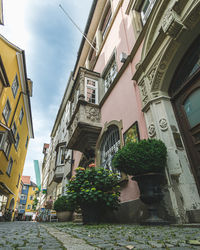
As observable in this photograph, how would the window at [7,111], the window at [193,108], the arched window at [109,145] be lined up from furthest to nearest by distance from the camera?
the window at [7,111]
the arched window at [109,145]
the window at [193,108]

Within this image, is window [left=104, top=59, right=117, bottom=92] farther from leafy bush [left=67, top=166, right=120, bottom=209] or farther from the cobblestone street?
the cobblestone street

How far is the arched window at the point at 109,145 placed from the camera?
7125 mm

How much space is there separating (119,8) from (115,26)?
949 mm

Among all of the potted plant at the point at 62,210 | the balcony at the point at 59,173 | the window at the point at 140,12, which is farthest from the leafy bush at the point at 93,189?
the balcony at the point at 59,173

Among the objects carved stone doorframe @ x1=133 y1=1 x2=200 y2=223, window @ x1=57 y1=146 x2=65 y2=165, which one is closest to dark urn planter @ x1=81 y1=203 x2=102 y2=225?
carved stone doorframe @ x1=133 y1=1 x2=200 y2=223

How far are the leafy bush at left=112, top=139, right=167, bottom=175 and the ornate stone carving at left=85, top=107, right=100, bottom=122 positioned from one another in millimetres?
5027

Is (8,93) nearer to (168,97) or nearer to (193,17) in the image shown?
(168,97)

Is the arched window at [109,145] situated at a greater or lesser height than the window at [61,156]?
lesser

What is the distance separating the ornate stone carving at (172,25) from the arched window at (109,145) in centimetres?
405

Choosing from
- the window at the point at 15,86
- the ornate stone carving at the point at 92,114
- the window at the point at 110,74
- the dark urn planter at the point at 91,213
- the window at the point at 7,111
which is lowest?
the dark urn planter at the point at 91,213

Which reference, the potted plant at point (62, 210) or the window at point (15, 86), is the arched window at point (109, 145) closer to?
the potted plant at point (62, 210)

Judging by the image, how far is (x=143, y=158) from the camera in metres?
3.61

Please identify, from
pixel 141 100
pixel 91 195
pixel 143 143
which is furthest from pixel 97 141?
pixel 143 143

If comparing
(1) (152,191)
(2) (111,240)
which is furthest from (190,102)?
(2) (111,240)
